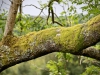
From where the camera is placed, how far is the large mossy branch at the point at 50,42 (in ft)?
8.51

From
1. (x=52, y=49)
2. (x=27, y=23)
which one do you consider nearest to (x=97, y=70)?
(x=27, y=23)

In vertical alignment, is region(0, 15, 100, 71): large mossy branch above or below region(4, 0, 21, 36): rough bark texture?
below

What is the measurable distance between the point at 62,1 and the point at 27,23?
1828 millimetres

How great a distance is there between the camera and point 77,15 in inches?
294

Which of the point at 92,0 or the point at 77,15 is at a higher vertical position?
the point at 92,0

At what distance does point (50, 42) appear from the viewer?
2852mm

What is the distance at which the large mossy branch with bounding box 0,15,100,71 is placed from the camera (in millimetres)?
2594

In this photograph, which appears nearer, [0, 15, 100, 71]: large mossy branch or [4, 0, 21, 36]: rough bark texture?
[0, 15, 100, 71]: large mossy branch

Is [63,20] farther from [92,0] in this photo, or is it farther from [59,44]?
[59,44]

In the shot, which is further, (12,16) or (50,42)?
(12,16)

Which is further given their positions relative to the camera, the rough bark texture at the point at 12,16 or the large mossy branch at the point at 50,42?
the rough bark texture at the point at 12,16

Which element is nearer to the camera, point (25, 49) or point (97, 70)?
point (25, 49)

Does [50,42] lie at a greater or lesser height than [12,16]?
lesser

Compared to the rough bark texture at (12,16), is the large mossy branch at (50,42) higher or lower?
lower
